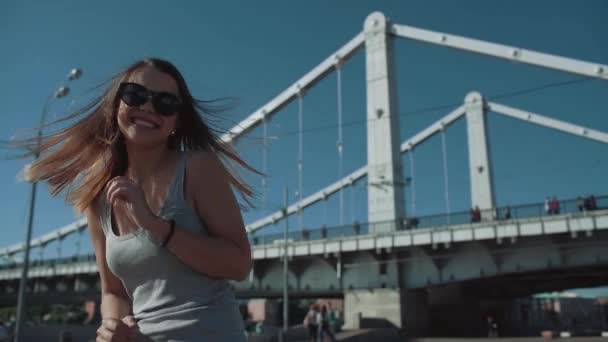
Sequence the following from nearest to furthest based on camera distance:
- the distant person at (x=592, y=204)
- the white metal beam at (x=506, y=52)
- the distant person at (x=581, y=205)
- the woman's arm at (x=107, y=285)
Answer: the woman's arm at (x=107, y=285), the distant person at (x=592, y=204), the distant person at (x=581, y=205), the white metal beam at (x=506, y=52)

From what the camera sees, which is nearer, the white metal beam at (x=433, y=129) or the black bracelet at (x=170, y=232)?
the black bracelet at (x=170, y=232)

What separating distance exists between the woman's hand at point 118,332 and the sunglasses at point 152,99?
63 centimetres

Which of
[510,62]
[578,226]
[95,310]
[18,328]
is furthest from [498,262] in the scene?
[95,310]

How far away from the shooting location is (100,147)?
1930 mm

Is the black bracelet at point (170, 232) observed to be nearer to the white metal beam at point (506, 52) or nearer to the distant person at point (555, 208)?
the distant person at point (555, 208)

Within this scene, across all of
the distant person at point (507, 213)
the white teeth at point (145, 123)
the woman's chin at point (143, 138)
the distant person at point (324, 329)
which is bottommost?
the distant person at point (324, 329)

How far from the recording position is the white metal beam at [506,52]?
3450 centimetres

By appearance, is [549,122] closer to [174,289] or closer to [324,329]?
[324,329]

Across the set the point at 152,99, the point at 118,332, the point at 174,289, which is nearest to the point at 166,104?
the point at 152,99

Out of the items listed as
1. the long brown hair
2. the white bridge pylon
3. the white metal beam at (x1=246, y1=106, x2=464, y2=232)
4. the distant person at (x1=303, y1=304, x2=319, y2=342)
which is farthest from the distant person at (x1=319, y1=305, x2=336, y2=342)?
the white metal beam at (x1=246, y1=106, x2=464, y2=232)

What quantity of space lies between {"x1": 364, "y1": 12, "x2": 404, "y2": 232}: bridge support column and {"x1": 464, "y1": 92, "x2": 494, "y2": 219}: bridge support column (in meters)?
13.3

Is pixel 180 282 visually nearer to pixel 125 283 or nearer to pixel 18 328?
pixel 125 283

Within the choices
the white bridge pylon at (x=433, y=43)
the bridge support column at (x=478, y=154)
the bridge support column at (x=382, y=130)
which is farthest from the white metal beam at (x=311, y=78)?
the bridge support column at (x=478, y=154)

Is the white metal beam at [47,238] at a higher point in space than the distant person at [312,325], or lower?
higher
